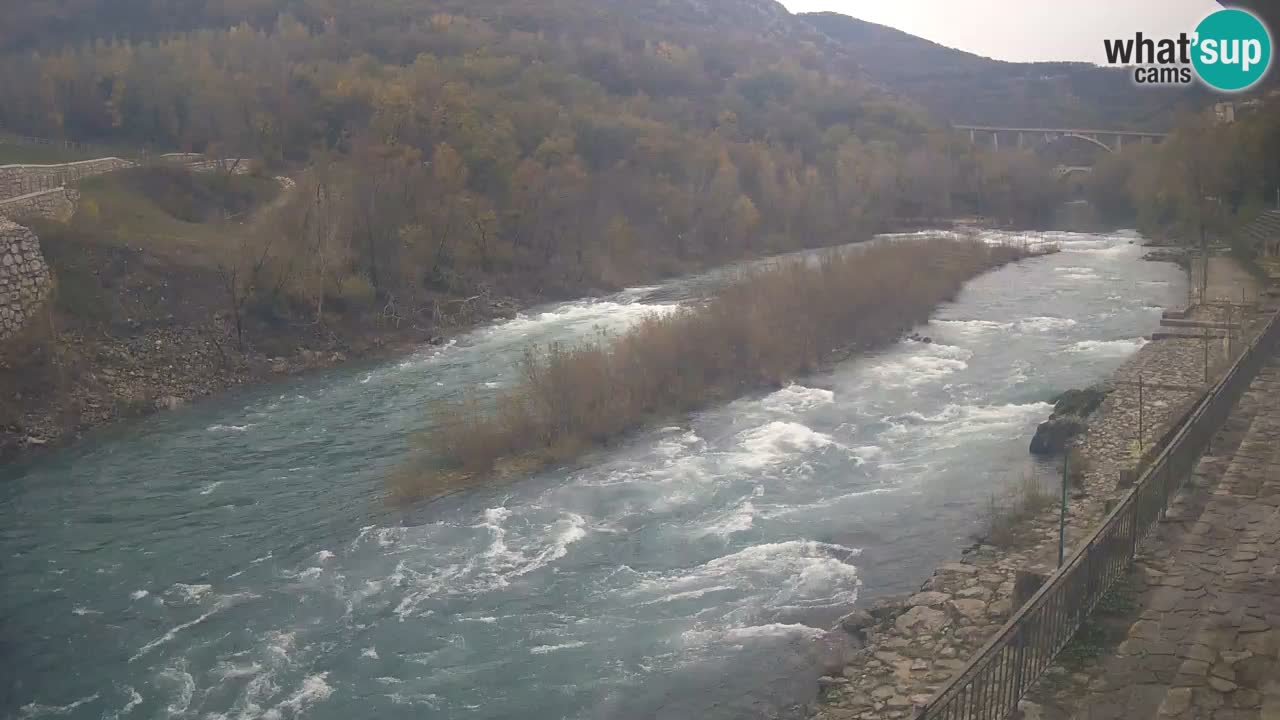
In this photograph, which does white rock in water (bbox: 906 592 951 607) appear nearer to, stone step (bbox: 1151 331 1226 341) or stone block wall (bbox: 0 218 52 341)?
stone step (bbox: 1151 331 1226 341)

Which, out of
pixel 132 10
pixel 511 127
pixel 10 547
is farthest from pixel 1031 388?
pixel 132 10

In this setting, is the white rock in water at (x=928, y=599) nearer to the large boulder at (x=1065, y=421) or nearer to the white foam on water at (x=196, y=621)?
the large boulder at (x=1065, y=421)

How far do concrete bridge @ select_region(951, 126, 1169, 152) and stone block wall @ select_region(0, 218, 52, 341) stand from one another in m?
70.3

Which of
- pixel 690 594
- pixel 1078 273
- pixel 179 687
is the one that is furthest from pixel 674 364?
pixel 1078 273

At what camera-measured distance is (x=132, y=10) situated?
86.0 metres

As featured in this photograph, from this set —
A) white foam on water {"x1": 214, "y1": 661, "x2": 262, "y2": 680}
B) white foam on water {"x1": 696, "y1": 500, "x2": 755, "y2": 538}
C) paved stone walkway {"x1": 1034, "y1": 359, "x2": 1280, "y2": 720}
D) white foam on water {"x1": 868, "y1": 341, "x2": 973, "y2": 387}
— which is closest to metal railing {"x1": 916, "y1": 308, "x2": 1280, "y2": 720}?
paved stone walkway {"x1": 1034, "y1": 359, "x2": 1280, "y2": 720}

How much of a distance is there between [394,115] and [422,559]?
111ft

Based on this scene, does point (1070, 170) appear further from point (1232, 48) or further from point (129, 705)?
point (129, 705)

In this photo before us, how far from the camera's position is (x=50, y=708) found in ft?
39.6

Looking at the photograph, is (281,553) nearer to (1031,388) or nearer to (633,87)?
(1031,388)

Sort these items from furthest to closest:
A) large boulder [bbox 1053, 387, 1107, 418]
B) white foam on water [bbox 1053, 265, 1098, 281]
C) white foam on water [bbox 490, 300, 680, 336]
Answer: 1. white foam on water [bbox 1053, 265, 1098, 281]
2. white foam on water [bbox 490, 300, 680, 336]
3. large boulder [bbox 1053, 387, 1107, 418]

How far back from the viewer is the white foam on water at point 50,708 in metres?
12.0

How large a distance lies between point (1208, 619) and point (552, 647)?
24.8ft

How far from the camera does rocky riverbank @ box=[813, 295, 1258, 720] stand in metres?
11.2
